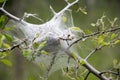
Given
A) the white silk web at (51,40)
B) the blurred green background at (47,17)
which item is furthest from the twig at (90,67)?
the blurred green background at (47,17)

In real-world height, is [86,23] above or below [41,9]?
below

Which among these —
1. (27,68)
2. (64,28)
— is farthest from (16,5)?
(64,28)

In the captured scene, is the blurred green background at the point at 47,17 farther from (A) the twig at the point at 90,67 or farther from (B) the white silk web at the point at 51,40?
(A) the twig at the point at 90,67

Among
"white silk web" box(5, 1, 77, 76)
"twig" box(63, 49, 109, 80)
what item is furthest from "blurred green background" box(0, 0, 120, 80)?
"twig" box(63, 49, 109, 80)

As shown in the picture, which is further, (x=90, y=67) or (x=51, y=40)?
(x=51, y=40)

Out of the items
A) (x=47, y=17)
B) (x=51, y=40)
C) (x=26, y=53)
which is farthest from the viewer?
(x=47, y=17)

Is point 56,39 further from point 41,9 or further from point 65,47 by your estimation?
point 41,9

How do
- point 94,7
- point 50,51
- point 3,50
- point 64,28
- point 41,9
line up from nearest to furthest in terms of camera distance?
1. point 3,50
2. point 50,51
3. point 64,28
4. point 41,9
5. point 94,7

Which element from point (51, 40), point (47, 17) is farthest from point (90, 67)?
point (47, 17)

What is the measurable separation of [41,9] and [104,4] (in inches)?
37.6

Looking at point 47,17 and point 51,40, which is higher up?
point 51,40

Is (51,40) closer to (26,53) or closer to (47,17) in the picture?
(26,53)

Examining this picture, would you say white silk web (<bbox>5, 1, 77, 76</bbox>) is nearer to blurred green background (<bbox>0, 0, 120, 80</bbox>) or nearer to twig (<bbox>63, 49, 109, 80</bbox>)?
twig (<bbox>63, 49, 109, 80</bbox>)

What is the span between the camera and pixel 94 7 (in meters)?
7.14
